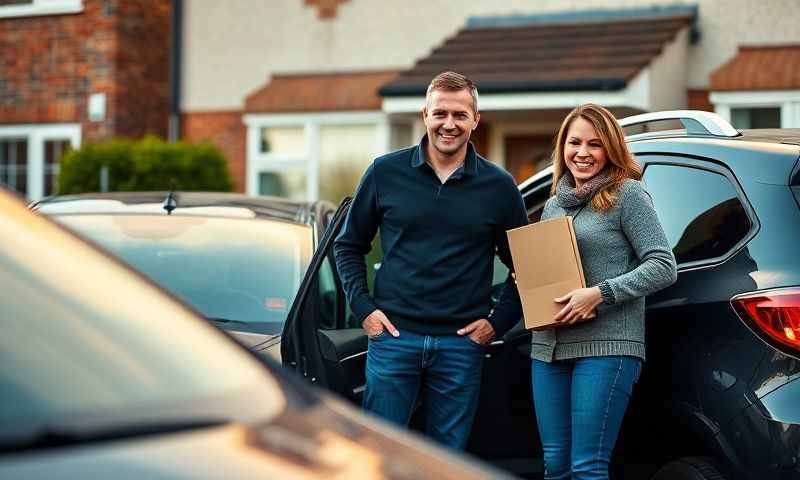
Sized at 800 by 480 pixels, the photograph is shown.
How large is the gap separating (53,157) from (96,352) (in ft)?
49.8

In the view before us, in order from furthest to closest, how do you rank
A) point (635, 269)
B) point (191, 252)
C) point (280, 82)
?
point (280, 82) < point (191, 252) < point (635, 269)

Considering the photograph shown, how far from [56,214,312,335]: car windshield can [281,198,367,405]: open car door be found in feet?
1.53

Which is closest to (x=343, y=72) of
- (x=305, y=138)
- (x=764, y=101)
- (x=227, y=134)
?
(x=305, y=138)

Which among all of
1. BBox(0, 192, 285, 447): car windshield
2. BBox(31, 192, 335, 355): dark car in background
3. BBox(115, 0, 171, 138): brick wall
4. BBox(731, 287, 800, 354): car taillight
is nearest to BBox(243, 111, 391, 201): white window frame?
BBox(115, 0, 171, 138): brick wall

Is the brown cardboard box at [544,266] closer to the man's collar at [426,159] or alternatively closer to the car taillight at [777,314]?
the man's collar at [426,159]

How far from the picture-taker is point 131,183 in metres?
14.0

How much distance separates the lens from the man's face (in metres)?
4.26

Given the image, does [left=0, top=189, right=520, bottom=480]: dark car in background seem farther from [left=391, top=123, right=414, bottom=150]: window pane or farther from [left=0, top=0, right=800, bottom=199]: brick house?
[left=391, top=123, right=414, bottom=150]: window pane


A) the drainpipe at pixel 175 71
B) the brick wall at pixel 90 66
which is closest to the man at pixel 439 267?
the brick wall at pixel 90 66

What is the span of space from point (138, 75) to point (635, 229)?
13.1m

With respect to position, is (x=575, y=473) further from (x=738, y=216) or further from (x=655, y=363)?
(x=738, y=216)

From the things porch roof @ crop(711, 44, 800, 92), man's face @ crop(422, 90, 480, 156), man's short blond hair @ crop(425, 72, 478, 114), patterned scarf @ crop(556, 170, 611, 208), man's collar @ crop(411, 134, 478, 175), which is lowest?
patterned scarf @ crop(556, 170, 611, 208)

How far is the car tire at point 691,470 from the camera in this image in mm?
3824

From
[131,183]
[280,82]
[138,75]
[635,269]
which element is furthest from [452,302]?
[138,75]
